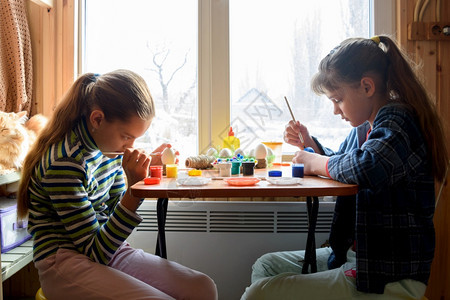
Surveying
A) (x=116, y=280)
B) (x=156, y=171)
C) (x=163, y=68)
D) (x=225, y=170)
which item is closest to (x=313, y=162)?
(x=225, y=170)

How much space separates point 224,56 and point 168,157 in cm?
72

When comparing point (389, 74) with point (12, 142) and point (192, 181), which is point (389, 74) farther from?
point (12, 142)

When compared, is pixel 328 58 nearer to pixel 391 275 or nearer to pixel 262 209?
pixel 391 275

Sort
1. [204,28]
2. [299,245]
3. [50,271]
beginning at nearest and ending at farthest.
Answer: [50,271] < [299,245] < [204,28]

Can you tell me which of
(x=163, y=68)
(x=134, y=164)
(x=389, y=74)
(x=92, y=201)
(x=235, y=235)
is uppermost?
(x=163, y=68)

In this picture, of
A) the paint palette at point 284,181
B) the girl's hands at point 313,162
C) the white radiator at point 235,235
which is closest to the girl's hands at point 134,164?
the paint palette at point 284,181

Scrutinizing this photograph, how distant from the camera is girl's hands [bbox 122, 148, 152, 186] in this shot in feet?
3.48

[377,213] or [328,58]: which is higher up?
[328,58]

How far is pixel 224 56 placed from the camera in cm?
187

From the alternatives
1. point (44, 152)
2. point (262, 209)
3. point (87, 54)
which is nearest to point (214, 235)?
point (262, 209)

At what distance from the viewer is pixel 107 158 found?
1.15 m

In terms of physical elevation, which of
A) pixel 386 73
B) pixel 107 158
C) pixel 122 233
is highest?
pixel 386 73

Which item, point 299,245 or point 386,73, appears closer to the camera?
point 386,73

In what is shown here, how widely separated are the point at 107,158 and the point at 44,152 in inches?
7.6
